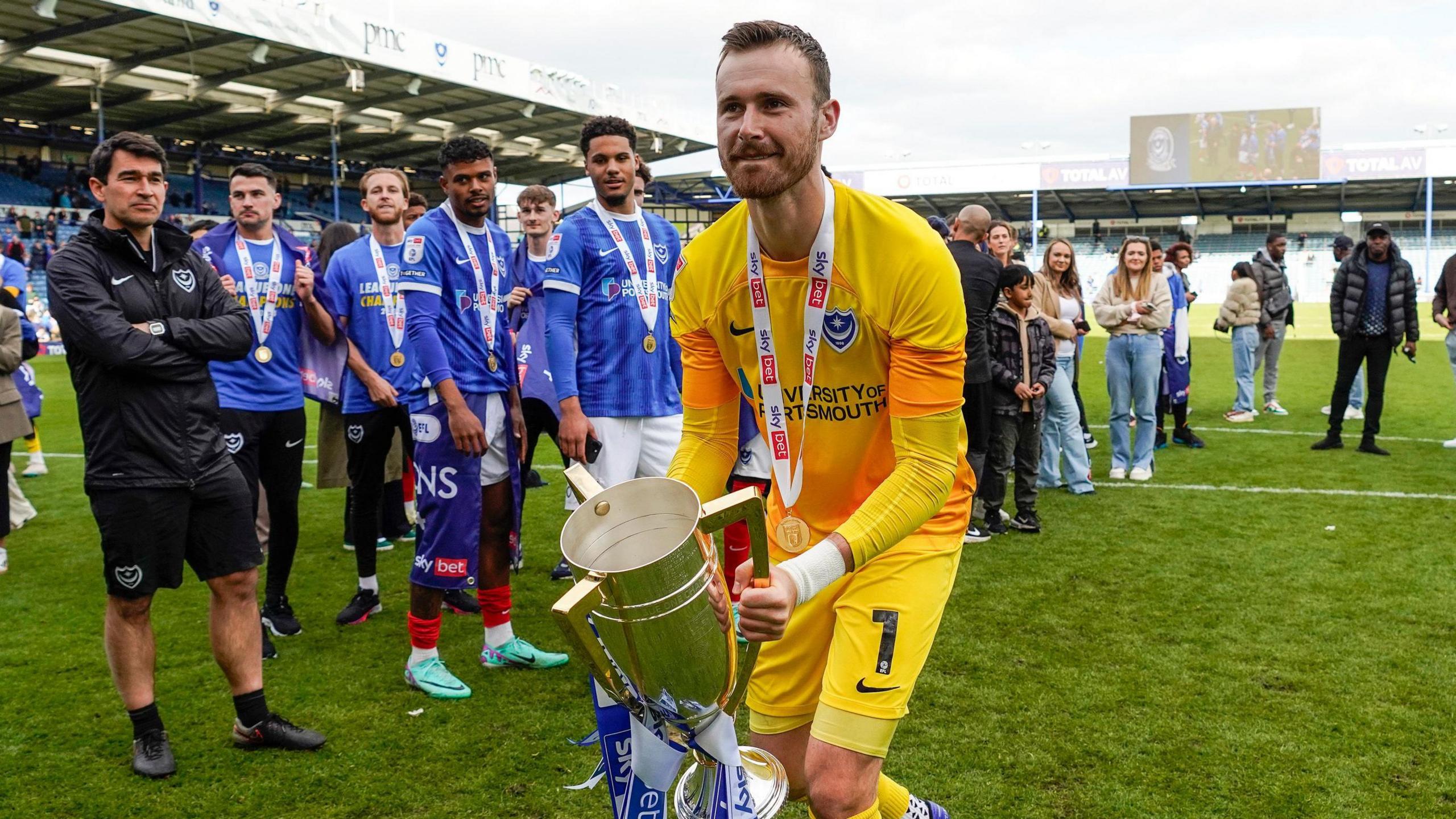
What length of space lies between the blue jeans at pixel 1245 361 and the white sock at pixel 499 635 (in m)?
10.3

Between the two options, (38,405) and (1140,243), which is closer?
(38,405)

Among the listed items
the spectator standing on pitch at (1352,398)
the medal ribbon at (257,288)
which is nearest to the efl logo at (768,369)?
the medal ribbon at (257,288)

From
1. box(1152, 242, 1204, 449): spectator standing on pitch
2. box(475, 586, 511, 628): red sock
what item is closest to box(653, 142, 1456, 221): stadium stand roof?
box(1152, 242, 1204, 449): spectator standing on pitch

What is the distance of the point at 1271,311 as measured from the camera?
1284 cm

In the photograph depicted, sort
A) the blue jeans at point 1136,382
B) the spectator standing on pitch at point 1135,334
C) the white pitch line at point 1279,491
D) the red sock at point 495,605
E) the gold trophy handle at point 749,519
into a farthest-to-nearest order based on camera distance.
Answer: the blue jeans at point 1136,382
the spectator standing on pitch at point 1135,334
the white pitch line at point 1279,491
the red sock at point 495,605
the gold trophy handle at point 749,519

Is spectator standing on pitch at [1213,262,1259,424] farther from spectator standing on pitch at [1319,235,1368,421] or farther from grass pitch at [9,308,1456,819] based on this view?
grass pitch at [9,308,1456,819]

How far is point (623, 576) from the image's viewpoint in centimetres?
180

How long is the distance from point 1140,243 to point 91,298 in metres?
8.27

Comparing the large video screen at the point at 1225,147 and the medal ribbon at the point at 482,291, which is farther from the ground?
the large video screen at the point at 1225,147

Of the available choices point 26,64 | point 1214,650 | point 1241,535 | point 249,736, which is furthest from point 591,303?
point 26,64

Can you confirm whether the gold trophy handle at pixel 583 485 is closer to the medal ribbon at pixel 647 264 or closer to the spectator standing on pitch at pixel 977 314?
the medal ribbon at pixel 647 264

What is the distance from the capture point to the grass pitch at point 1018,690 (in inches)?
145

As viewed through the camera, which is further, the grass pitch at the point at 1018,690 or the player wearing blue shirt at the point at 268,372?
the player wearing blue shirt at the point at 268,372

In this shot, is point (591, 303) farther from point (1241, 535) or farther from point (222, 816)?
point (1241, 535)
